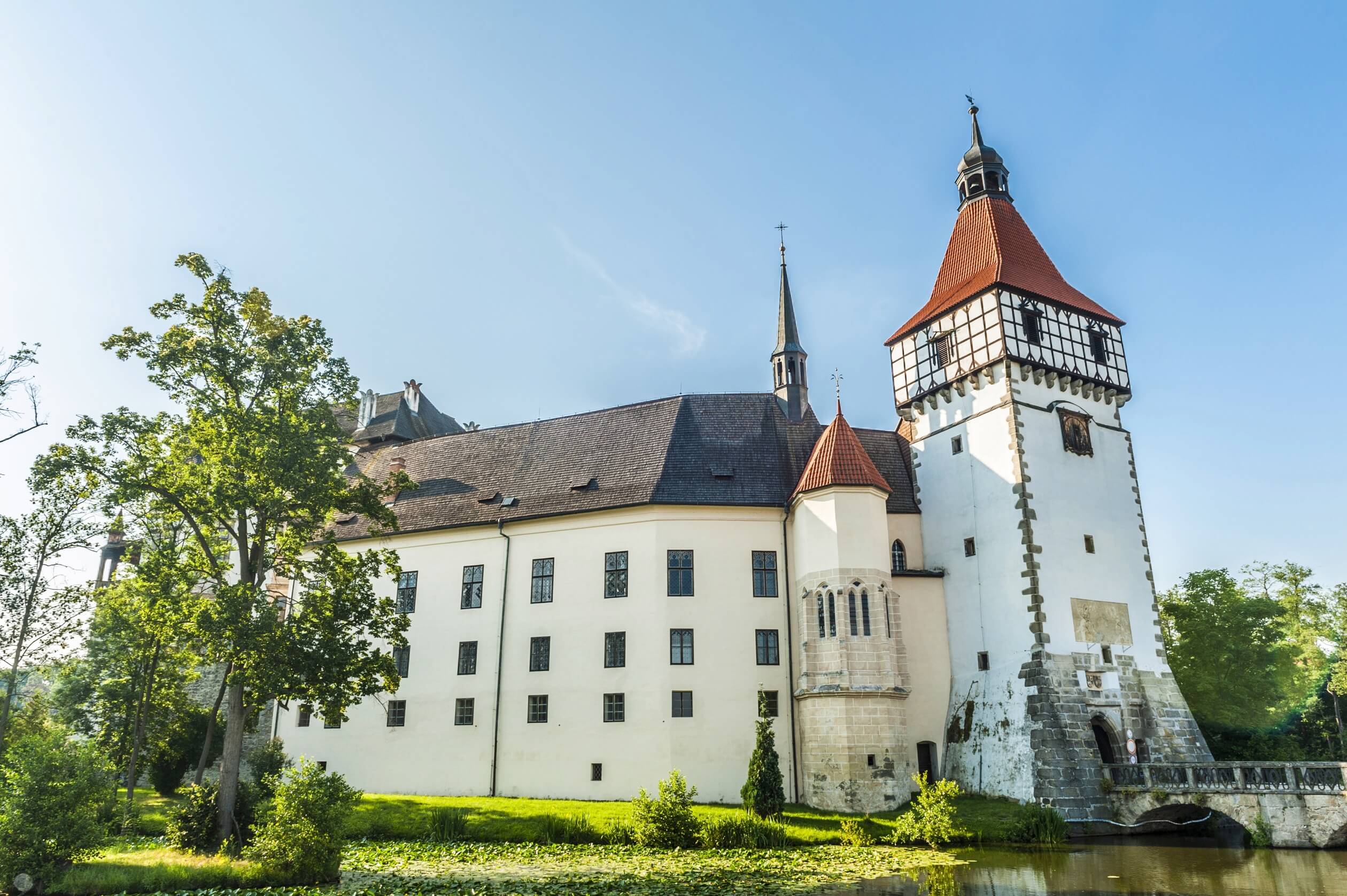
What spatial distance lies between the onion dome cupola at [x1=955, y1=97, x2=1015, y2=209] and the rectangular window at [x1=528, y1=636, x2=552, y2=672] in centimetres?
2357

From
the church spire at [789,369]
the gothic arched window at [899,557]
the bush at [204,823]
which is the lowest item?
the bush at [204,823]

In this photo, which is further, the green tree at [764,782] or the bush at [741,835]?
the green tree at [764,782]

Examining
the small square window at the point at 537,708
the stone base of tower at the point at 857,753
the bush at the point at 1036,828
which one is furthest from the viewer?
the small square window at the point at 537,708

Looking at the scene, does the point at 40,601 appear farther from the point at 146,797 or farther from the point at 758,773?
the point at 758,773

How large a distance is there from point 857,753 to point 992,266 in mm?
17476

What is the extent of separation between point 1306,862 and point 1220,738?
56.5 feet

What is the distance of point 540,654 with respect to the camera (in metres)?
28.6

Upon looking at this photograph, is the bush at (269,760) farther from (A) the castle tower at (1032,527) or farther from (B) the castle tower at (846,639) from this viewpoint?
(A) the castle tower at (1032,527)

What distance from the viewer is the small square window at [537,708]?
27797mm

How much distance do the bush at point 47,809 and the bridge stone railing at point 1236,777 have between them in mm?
23876

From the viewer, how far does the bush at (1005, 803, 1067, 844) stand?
21.5 meters

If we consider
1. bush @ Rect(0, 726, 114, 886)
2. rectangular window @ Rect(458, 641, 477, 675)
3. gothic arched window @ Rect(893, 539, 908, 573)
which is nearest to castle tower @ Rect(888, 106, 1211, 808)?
gothic arched window @ Rect(893, 539, 908, 573)

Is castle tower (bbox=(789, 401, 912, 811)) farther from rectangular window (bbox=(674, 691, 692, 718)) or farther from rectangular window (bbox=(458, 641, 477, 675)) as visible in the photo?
rectangular window (bbox=(458, 641, 477, 675))

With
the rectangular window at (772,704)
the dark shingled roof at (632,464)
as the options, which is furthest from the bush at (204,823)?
the rectangular window at (772,704)
